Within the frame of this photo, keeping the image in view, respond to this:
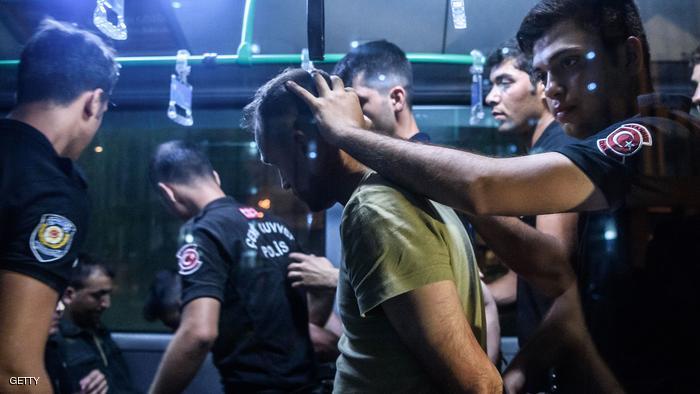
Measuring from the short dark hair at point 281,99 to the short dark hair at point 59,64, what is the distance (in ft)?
1.01

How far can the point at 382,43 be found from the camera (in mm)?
1599

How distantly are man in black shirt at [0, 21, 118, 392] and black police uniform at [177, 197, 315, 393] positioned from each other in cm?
44

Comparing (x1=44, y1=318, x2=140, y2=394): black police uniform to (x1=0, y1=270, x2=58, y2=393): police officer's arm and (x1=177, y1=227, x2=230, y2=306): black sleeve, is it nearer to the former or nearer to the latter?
(x1=0, y1=270, x2=58, y2=393): police officer's arm

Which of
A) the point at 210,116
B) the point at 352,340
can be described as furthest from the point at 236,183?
the point at 352,340

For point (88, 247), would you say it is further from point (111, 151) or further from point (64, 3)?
Result: point (64, 3)

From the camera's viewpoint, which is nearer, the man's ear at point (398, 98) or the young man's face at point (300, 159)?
the young man's face at point (300, 159)

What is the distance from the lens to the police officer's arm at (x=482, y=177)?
0.90 m

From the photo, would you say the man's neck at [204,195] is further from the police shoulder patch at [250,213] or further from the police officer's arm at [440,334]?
the police officer's arm at [440,334]

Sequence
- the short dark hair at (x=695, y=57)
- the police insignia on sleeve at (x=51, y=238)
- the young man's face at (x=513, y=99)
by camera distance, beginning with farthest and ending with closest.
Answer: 1. the young man's face at (x=513, y=99)
2. the short dark hair at (x=695, y=57)
3. the police insignia on sleeve at (x=51, y=238)

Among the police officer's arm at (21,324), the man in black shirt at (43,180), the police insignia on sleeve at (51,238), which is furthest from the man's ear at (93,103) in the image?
the police officer's arm at (21,324)

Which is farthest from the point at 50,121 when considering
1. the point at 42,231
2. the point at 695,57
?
the point at 695,57

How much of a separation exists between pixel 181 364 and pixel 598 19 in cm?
121

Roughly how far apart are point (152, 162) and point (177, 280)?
39 centimetres

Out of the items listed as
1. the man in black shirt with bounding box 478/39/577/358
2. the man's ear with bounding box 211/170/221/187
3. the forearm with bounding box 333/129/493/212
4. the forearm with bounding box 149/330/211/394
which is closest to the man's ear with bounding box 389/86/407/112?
the man in black shirt with bounding box 478/39/577/358
